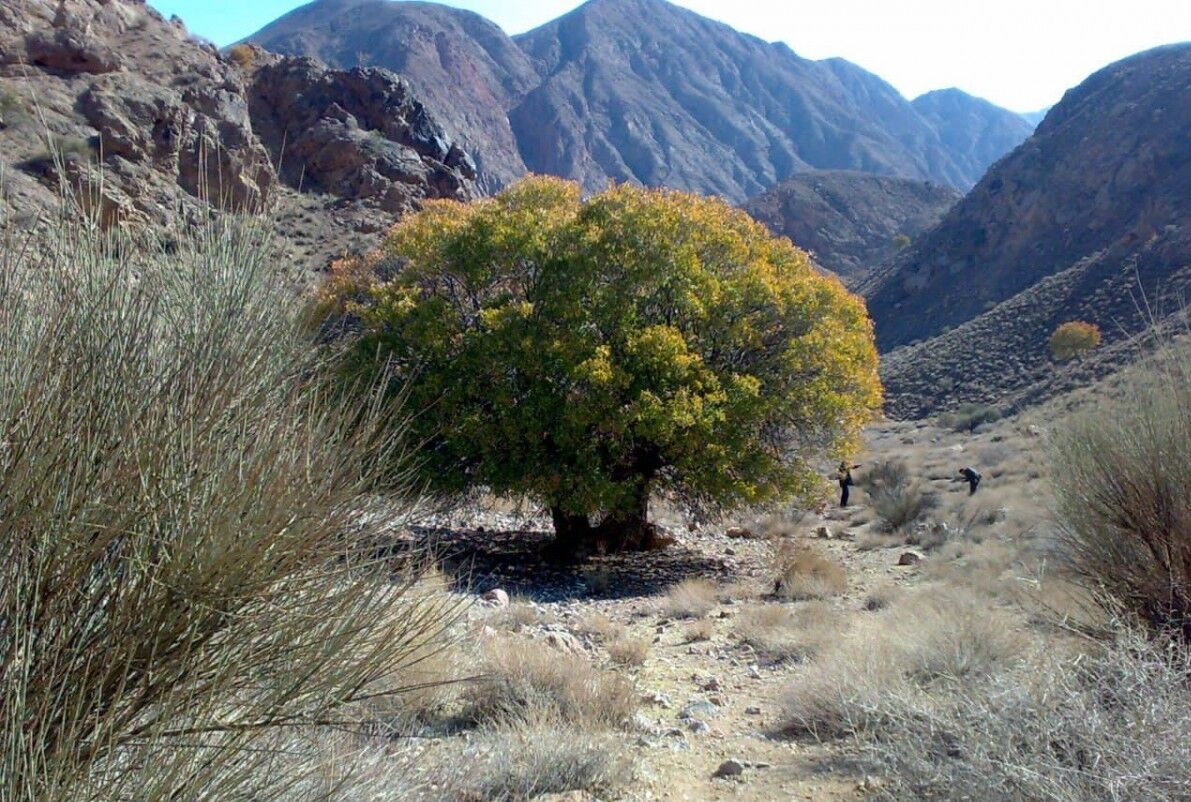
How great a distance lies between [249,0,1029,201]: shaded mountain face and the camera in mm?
94562

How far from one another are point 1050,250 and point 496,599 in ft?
139

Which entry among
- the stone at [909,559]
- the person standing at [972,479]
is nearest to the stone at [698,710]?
the stone at [909,559]

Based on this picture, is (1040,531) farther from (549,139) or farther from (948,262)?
(549,139)

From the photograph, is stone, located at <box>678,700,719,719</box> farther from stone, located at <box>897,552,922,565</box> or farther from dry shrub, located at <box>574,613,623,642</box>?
stone, located at <box>897,552,922,565</box>

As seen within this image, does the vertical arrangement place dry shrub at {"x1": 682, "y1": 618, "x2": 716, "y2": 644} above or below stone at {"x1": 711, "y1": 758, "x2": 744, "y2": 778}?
below

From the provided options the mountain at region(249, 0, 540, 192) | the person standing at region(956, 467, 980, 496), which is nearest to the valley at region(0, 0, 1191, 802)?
the person standing at region(956, 467, 980, 496)

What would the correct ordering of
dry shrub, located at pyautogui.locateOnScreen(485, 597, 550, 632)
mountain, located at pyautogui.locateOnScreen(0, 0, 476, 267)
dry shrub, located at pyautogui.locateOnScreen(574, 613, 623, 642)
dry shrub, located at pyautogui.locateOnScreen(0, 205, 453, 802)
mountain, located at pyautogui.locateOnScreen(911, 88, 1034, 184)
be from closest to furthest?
dry shrub, located at pyautogui.locateOnScreen(0, 205, 453, 802), dry shrub, located at pyautogui.locateOnScreen(485, 597, 550, 632), dry shrub, located at pyautogui.locateOnScreen(574, 613, 623, 642), mountain, located at pyautogui.locateOnScreen(0, 0, 476, 267), mountain, located at pyautogui.locateOnScreen(911, 88, 1034, 184)

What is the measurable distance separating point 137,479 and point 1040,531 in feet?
35.8

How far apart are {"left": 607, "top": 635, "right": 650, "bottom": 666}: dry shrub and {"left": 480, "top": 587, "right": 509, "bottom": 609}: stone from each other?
6.17 ft

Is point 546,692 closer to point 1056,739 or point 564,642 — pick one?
point 564,642

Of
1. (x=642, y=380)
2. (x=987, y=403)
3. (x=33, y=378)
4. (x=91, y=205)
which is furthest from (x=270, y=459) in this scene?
(x=987, y=403)

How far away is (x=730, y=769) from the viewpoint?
5852mm

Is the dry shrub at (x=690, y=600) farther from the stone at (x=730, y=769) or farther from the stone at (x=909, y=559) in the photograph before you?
the stone at (x=730, y=769)

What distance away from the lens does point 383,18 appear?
339 ft
